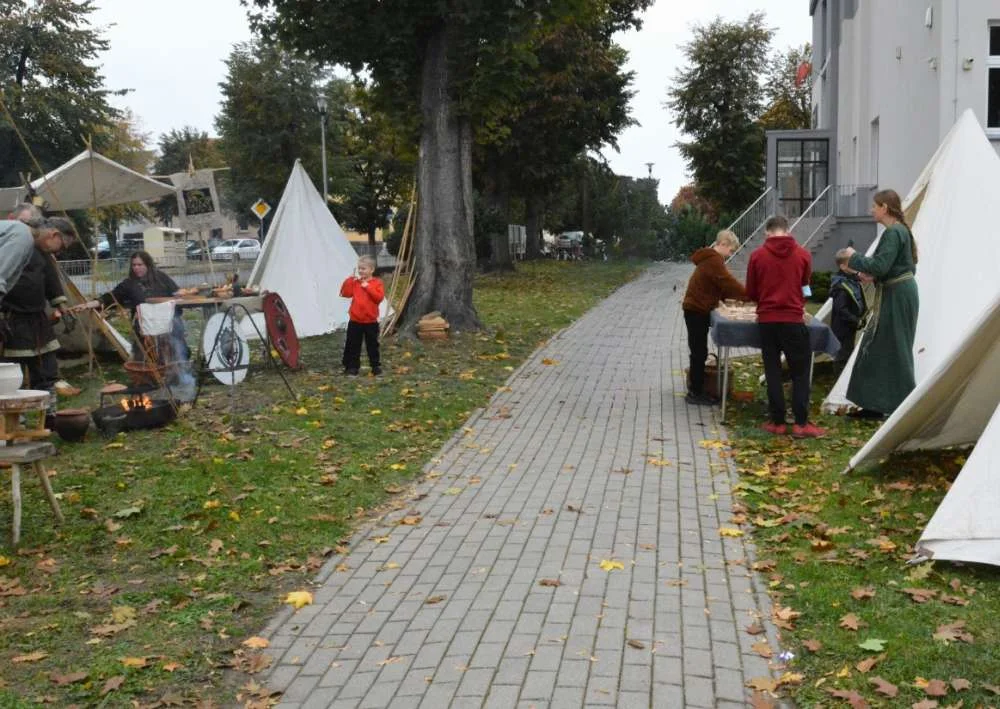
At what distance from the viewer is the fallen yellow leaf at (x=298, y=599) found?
5.90 m

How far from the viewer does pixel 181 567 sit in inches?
258

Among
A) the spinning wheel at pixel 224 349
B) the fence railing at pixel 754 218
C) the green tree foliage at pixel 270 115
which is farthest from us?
the green tree foliage at pixel 270 115

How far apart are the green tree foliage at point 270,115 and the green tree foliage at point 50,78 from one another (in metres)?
6.24

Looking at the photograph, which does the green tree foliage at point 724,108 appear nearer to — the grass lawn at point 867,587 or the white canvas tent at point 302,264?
the white canvas tent at point 302,264

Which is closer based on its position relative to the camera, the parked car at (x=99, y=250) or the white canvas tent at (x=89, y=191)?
the parked car at (x=99, y=250)

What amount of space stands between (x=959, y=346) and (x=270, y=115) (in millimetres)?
47402

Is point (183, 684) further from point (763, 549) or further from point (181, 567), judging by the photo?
point (763, 549)

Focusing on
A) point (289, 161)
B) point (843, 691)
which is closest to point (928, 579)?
point (843, 691)

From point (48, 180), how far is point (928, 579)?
37.4ft

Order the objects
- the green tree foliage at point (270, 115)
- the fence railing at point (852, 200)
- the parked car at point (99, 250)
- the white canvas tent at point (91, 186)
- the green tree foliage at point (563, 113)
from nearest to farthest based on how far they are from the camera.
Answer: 1. the parked car at point (99, 250)
2. the white canvas tent at point (91, 186)
3. the fence railing at point (852, 200)
4. the green tree foliage at point (563, 113)
5. the green tree foliage at point (270, 115)

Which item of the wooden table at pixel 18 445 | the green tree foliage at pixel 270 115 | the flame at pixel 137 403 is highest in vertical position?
the green tree foliage at pixel 270 115

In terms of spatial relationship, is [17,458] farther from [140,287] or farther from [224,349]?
[140,287]

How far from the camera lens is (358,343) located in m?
13.6

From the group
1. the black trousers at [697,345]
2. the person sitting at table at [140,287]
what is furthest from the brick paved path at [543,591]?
the person sitting at table at [140,287]
